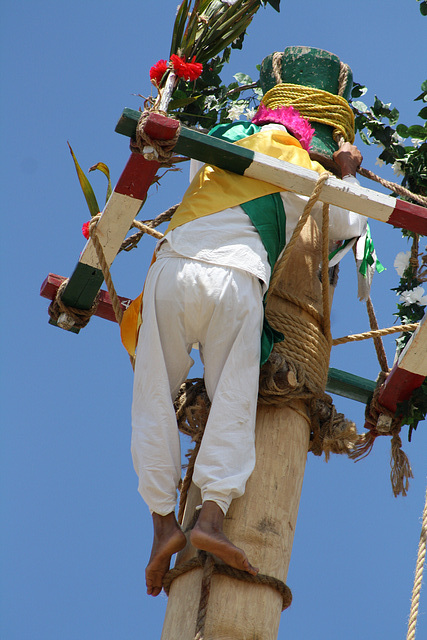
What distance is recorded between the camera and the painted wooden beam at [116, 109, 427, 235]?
11.2ft

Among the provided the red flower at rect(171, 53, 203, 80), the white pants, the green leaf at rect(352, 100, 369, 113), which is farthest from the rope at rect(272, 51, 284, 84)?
the white pants

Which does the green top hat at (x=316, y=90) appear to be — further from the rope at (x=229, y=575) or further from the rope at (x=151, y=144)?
the rope at (x=229, y=575)

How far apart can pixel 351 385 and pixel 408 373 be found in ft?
1.25

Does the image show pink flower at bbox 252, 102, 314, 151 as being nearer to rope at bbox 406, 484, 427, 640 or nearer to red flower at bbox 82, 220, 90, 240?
red flower at bbox 82, 220, 90, 240

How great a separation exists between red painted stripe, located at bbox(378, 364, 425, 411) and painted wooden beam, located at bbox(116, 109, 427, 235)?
0.72 meters

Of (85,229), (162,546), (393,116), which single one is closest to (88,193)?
(85,229)

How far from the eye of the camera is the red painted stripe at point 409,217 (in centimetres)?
350

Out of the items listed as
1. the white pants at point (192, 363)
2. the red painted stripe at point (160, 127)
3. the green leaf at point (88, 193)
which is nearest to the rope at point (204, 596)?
the white pants at point (192, 363)

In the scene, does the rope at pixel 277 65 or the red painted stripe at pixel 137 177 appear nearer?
the red painted stripe at pixel 137 177

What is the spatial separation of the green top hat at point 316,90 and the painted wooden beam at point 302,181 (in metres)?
0.69

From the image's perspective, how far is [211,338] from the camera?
3.25 metres

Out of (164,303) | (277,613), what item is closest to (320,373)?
(164,303)

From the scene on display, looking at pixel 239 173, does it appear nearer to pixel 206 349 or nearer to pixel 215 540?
pixel 206 349

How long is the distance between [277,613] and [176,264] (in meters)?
1.28
